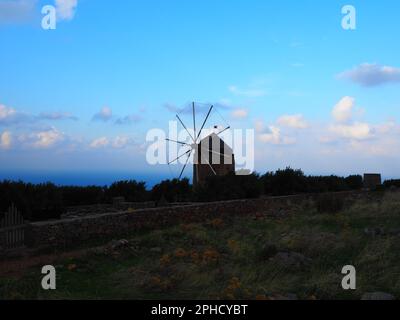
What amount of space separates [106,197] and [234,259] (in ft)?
41.3

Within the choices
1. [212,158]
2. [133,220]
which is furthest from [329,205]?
[212,158]

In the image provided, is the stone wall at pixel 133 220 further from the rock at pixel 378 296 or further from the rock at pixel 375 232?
the rock at pixel 378 296

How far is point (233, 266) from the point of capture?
8828 mm

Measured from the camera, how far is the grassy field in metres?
7.19

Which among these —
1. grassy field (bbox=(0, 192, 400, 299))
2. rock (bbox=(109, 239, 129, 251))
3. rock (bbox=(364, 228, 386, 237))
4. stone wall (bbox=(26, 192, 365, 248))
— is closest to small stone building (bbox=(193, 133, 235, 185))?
stone wall (bbox=(26, 192, 365, 248))

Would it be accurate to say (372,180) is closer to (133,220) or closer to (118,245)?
(133,220)

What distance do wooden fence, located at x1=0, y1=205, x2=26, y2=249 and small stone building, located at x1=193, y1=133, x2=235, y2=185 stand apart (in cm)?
1963

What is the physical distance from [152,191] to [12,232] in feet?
37.9

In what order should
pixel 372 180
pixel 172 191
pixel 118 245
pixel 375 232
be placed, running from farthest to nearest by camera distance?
pixel 372 180 < pixel 172 191 < pixel 118 245 < pixel 375 232

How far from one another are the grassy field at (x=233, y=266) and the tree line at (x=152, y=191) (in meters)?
5.01

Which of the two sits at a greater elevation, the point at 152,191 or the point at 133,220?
the point at 152,191

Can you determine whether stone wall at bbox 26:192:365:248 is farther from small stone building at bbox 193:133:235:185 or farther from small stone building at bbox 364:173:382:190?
small stone building at bbox 193:133:235:185
